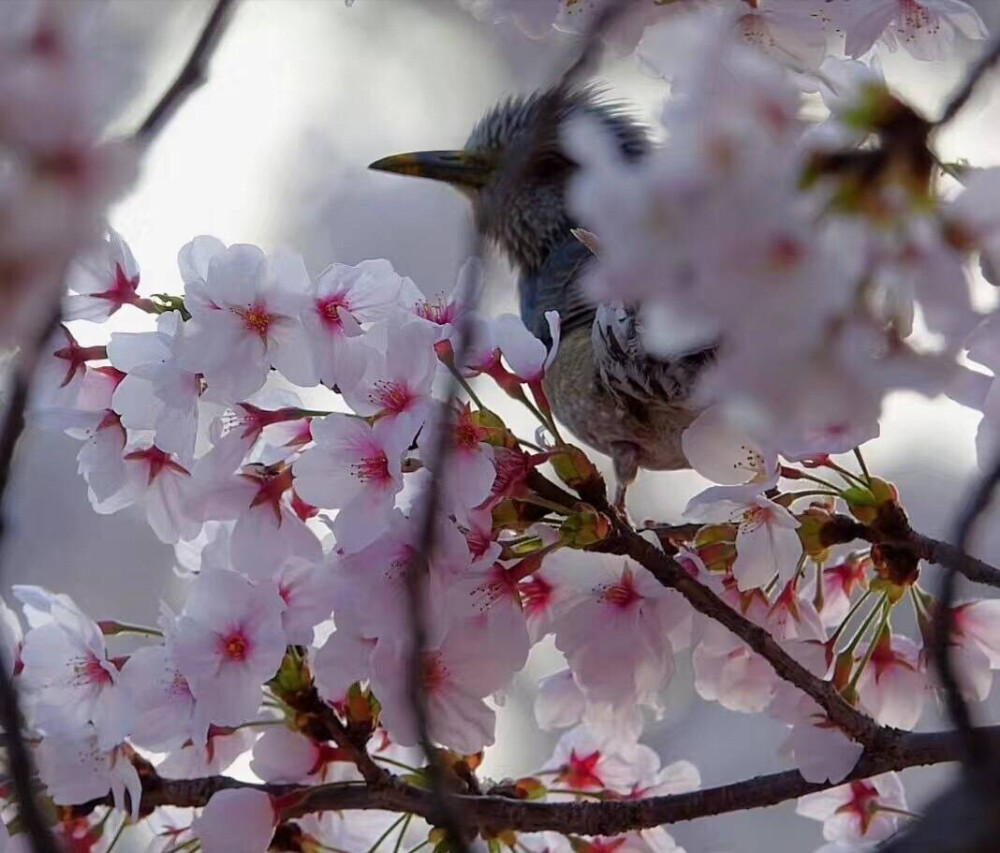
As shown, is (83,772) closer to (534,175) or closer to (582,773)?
(582,773)

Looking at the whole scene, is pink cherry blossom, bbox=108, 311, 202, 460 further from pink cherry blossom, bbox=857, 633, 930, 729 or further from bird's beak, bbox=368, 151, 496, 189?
bird's beak, bbox=368, 151, 496, 189

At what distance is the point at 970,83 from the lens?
1.45ft

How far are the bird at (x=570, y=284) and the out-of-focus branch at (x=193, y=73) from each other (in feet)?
0.35

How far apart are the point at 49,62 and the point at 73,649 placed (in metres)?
0.54

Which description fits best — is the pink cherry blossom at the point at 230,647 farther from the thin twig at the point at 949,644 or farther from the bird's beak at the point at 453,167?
the bird's beak at the point at 453,167

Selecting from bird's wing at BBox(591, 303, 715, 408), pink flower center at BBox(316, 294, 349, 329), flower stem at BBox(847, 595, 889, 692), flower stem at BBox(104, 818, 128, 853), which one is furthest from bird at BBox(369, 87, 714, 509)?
flower stem at BBox(104, 818, 128, 853)

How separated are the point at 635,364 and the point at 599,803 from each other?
1.36 ft

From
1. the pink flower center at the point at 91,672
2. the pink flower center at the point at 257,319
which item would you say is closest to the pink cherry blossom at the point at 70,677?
the pink flower center at the point at 91,672

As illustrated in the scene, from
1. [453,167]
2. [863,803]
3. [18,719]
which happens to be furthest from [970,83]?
[453,167]

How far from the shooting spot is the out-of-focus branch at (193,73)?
443 millimetres

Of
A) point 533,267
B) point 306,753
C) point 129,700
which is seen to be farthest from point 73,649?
point 533,267

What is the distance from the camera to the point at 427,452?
2.39ft

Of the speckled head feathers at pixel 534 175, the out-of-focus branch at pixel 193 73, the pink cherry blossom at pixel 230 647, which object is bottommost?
the speckled head feathers at pixel 534 175

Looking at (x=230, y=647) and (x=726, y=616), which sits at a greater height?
(x=726, y=616)
